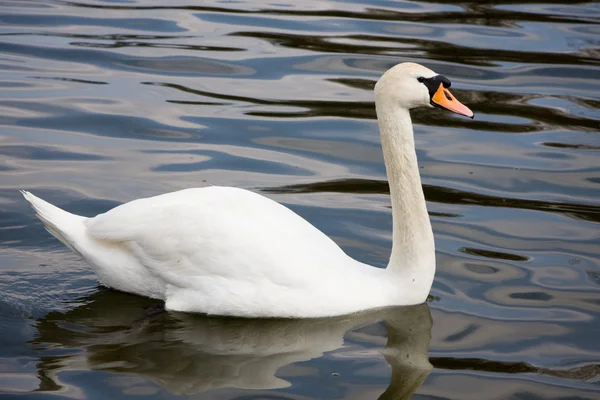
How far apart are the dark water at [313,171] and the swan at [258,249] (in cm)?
15

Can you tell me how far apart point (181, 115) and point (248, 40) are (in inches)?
124

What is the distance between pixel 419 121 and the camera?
11031 mm

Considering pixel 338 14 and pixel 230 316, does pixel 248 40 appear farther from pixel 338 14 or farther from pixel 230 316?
pixel 230 316

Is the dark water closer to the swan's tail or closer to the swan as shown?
the swan

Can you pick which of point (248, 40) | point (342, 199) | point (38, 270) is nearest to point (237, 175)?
point (342, 199)

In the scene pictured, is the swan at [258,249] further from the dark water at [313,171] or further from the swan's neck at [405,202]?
the dark water at [313,171]

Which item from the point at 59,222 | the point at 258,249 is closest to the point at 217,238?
the point at 258,249

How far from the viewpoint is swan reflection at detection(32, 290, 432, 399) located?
5.85 m

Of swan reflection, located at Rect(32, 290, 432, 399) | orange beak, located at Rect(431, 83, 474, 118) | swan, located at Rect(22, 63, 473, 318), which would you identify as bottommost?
swan reflection, located at Rect(32, 290, 432, 399)

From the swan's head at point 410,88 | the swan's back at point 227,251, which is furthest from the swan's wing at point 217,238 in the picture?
the swan's head at point 410,88

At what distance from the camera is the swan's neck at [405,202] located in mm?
6766

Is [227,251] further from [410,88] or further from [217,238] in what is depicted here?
[410,88]

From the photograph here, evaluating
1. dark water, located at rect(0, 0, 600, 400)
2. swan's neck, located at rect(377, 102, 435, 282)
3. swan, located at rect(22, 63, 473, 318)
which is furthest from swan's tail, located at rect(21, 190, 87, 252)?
swan's neck, located at rect(377, 102, 435, 282)

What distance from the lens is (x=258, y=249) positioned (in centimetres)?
642
